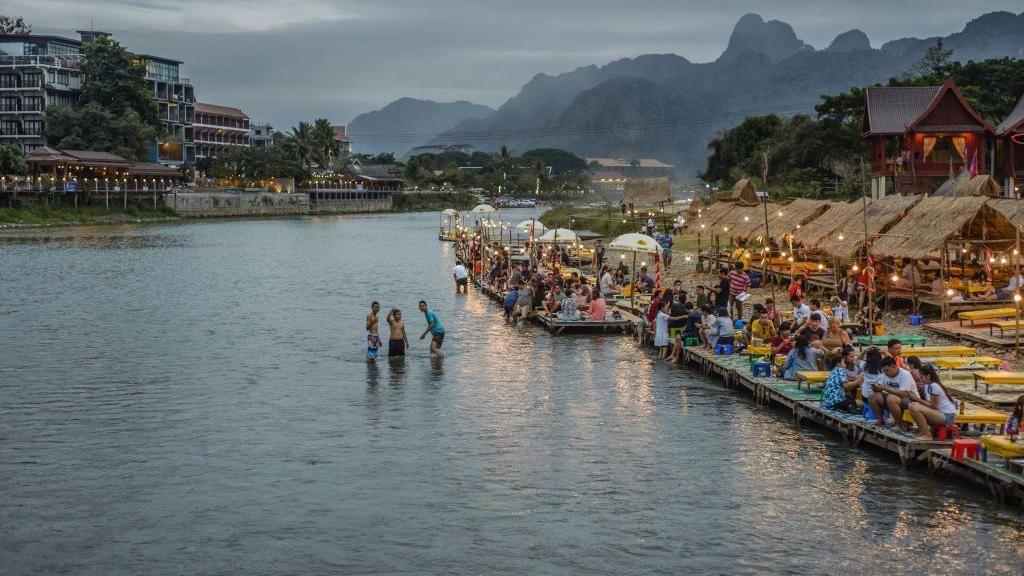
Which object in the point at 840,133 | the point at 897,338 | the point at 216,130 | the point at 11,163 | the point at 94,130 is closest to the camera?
the point at 897,338

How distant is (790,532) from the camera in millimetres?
13547

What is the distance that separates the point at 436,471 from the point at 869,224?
17.2 metres

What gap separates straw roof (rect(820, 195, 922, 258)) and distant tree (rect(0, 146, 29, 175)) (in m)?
85.8

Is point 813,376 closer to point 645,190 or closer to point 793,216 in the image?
point 793,216

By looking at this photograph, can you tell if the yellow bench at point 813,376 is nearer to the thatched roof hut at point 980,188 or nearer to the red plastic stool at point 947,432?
the red plastic stool at point 947,432

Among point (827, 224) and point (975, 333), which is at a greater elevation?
point (827, 224)

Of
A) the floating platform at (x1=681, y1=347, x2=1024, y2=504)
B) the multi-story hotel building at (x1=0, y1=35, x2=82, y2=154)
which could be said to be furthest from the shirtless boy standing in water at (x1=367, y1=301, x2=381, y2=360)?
the multi-story hotel building at (x1=0, y1=35, x2=82, y2=154)

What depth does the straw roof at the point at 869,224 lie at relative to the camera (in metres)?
27.5

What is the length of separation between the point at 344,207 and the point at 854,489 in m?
141

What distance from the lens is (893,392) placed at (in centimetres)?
1528

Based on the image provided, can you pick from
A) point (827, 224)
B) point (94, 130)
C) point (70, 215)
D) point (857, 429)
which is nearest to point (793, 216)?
point (827, 224)

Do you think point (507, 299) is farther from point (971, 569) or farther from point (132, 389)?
point (971, 569)

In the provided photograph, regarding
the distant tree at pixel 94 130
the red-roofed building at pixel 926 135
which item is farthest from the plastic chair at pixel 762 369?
the distant tree at pixel 94 130

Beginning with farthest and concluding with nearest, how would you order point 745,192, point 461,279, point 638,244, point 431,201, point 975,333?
point 431,201, point 461,279, point 745,192, point 638,244, point 975,333
